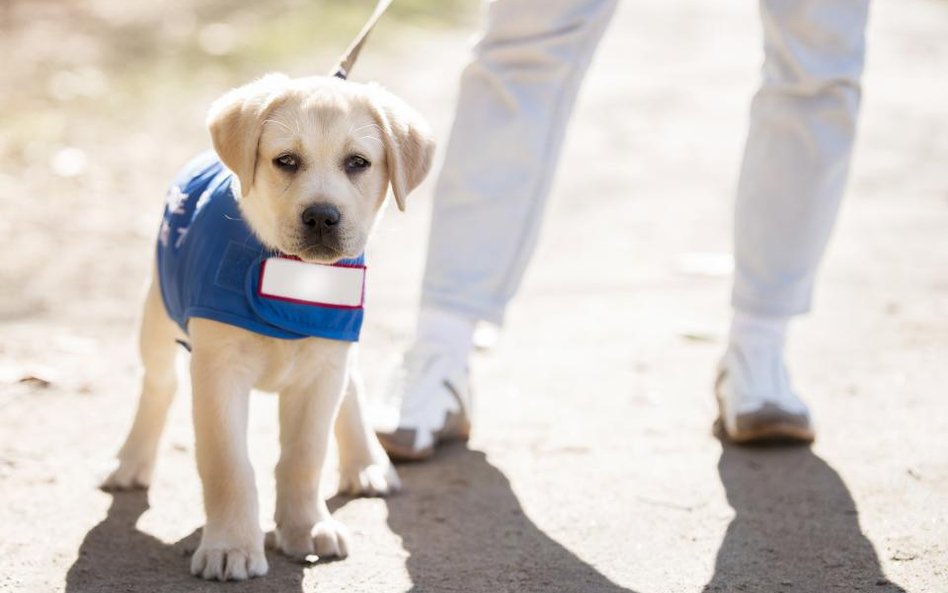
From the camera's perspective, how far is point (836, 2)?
3.65 m

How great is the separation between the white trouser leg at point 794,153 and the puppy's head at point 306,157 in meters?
1.30

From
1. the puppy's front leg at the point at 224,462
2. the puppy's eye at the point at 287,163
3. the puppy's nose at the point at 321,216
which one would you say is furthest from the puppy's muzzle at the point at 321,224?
the puppy's front leg at the point at 224,462

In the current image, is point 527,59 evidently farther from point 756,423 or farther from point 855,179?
point 855,179

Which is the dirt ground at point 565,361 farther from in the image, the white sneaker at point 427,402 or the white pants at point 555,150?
the white pants at point 555,150

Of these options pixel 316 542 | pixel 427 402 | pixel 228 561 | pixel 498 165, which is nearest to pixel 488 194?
pixel 498 165

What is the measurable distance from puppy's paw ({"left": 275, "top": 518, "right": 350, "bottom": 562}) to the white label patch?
0.51 meters

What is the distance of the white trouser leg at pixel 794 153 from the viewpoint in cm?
371

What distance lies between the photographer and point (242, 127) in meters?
2.99

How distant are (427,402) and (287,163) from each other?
3.36 ft

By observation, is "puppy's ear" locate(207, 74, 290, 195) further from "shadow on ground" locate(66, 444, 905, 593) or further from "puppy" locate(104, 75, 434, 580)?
"shadow on ground" locate(66, 444, 905, 593)

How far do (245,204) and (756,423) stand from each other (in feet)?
5.27

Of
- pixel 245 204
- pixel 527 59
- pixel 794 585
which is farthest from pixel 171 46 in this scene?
pixel 794 585

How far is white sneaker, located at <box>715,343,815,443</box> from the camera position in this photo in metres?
3.79

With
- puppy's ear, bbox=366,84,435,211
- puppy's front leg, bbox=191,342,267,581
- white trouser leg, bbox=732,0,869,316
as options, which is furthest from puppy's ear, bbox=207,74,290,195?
white trouser leg, bbox=732,0,869,316
